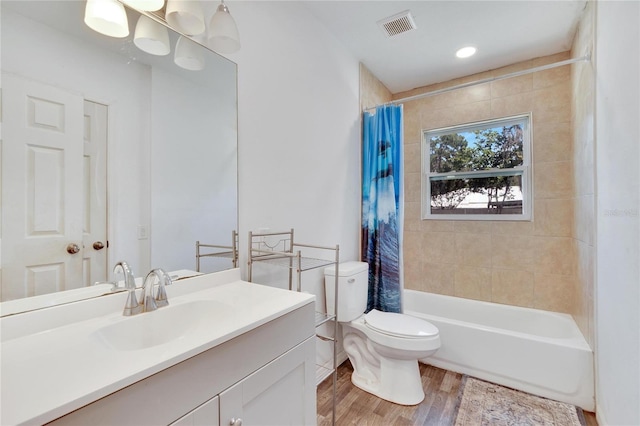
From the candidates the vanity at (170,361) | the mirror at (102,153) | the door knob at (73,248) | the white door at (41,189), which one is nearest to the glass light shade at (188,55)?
the mirror at (102,153)

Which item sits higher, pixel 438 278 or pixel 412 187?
pixel 412 187

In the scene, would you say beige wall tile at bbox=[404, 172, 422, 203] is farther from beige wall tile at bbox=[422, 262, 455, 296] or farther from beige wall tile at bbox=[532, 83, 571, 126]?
beige wall tile at bbox=[532, 83, 571, 126]

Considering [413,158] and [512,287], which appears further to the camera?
[413,158]

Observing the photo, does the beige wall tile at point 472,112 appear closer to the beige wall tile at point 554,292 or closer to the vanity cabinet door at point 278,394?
the beige wall tile at point 554,292

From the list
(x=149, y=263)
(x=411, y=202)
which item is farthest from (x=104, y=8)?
(x=411, y=202)

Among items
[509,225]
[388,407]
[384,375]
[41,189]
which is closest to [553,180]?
[509,225]

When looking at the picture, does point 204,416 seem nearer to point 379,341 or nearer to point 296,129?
point 379,341

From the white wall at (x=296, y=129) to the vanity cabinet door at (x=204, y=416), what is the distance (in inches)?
28.4

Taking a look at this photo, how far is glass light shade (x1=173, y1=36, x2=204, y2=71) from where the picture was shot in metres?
1.17

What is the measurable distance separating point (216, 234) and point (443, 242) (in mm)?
2244

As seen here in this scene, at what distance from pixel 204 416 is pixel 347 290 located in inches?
51.0

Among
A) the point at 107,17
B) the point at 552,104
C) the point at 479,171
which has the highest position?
the point at 552,104

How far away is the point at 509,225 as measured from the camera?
7.92 ft

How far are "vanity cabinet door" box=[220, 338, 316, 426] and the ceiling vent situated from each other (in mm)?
2074
